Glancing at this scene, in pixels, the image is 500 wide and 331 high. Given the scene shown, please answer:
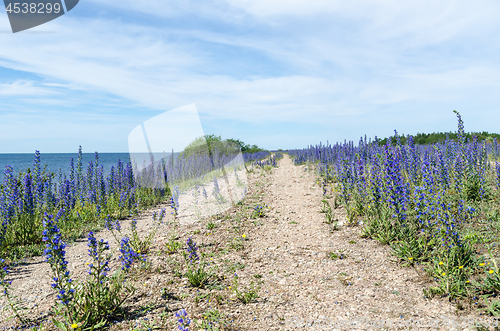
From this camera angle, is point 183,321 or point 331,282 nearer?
Answer: point 183,321

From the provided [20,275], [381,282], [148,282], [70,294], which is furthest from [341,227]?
[20,275]

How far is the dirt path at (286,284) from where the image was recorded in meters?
3.11

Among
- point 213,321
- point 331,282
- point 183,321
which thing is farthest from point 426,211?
point 183,321

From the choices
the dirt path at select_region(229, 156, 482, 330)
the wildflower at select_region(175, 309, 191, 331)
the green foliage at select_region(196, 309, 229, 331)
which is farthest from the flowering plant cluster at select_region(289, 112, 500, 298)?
the wildflower at select_region(175, 309, 191, 331)

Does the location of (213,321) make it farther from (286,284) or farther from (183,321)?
(286,284)

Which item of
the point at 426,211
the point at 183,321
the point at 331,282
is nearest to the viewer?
the point at 183,321

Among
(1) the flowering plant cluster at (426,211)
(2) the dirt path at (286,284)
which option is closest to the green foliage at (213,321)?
(2) the dirt path at (286,284)

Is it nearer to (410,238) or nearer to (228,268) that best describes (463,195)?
(410,238)

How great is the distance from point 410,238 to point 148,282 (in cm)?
413

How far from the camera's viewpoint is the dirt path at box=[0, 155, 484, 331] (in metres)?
3.11

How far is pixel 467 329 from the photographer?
2730 millimetres

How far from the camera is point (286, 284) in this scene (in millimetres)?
3973

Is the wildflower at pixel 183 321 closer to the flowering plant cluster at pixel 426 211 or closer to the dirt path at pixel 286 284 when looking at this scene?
the dirt path at pixel 286 284

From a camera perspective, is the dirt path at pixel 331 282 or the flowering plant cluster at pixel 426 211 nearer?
the dirt path at pixel 331 282
